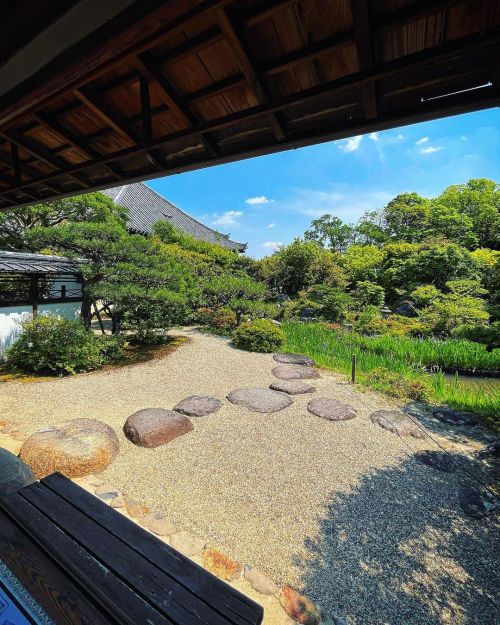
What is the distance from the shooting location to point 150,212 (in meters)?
17.4

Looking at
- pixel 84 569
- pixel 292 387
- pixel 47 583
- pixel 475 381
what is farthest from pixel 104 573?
pixel 475 381

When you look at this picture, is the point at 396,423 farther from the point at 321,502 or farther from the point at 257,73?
the point at 257,73

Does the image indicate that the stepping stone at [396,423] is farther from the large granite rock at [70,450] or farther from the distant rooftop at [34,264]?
the distant rooftop at [34,264]

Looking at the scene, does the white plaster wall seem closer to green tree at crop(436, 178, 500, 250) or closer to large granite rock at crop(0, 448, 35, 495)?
large granite rock at crop(0, 448, 35, 495)

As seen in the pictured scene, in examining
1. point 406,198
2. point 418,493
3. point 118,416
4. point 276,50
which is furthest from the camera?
point 406,198

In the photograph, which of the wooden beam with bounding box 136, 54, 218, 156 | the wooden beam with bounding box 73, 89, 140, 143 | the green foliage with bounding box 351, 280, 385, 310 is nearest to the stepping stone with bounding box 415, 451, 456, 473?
the wooden beam with bounding box 136, 54, 218, 156

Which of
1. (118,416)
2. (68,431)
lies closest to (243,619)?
(68,431)

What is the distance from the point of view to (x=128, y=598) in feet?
3.48

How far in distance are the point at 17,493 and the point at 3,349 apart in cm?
581

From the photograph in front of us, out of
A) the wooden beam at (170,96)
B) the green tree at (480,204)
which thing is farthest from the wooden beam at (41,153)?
the green tree at (480,204)

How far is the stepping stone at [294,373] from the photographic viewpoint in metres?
5.67

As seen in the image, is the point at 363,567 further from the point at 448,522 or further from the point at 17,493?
the point at 17,493

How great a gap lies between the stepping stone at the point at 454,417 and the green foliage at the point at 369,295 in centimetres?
805

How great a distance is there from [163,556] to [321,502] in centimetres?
168
